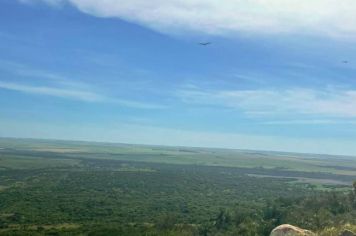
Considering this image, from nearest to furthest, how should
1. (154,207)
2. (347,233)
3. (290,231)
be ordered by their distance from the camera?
1. (347,233)
2. (290,231)
3. (154,207)

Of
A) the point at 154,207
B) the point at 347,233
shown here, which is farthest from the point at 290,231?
the point at 154,207

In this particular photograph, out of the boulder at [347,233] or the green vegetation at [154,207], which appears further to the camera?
the green vegetation at [154,207]

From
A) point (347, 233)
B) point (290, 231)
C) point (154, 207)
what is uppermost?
point (347, 233)

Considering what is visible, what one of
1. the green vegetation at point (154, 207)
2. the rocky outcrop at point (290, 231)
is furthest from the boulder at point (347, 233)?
the green vegetation at point (154, 207)

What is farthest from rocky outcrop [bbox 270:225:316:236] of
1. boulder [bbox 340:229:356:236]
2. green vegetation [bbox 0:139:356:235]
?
green vegetation [bbox 0:139:356:235]

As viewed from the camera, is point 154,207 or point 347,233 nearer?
point 347,233

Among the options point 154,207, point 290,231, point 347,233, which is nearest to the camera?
point 347,233

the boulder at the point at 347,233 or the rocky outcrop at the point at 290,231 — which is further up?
the boulder at the point at 347,233

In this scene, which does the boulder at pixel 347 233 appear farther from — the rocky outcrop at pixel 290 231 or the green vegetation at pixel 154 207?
the green vegetation at pixel 154 207

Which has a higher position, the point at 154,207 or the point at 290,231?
the point at 290,231

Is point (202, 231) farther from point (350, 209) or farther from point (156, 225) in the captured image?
point (350, 209)

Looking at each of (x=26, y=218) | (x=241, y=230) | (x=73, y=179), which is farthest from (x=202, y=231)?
(x=73, y=179)

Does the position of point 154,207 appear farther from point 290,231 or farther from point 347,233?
point 347,233
